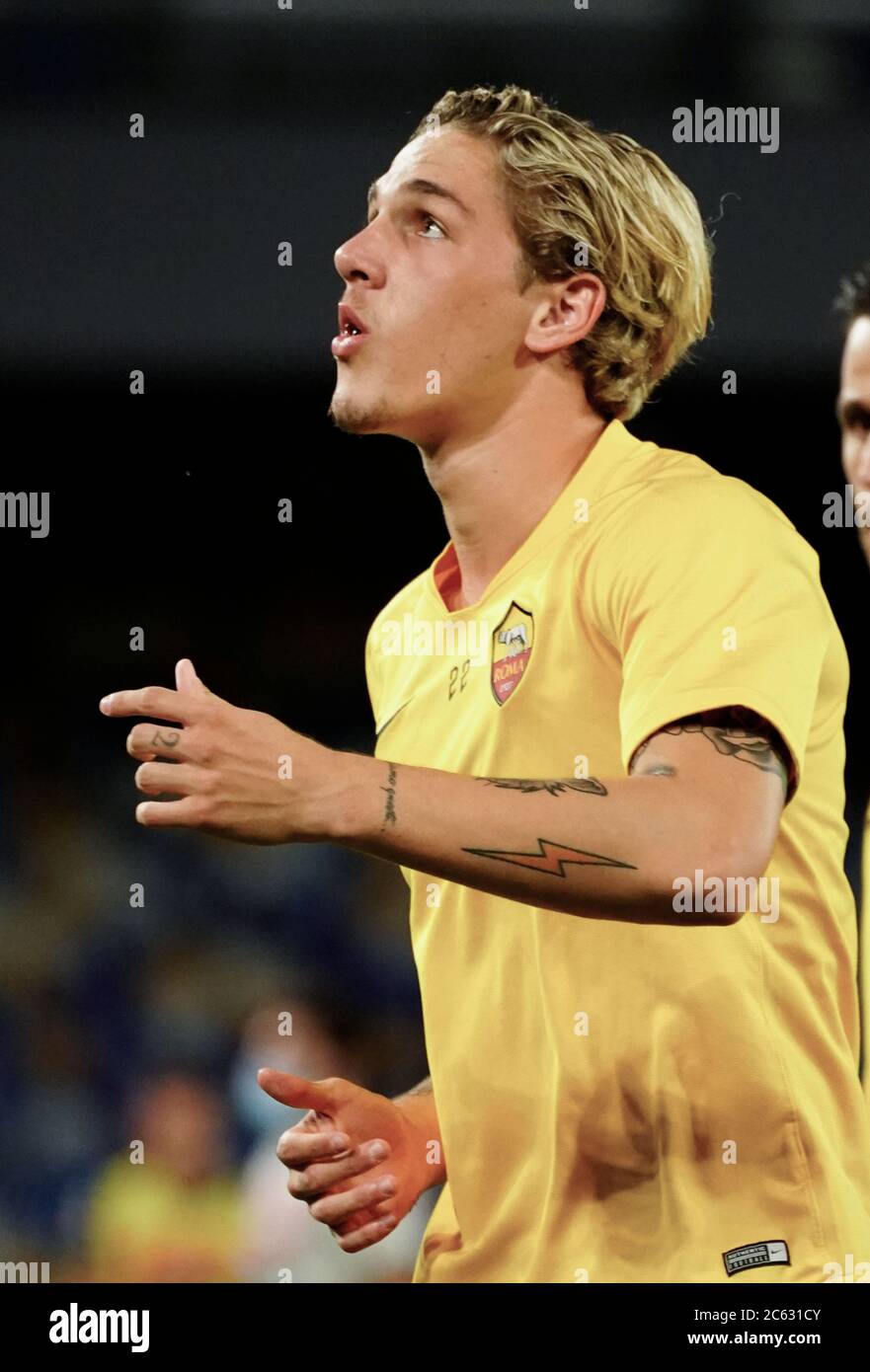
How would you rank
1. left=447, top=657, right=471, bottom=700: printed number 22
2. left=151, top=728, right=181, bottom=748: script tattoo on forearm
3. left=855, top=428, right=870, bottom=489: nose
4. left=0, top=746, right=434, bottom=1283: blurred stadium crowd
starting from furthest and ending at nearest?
left=0, top=746, right=434, bottom=1283: blurred stadium crowd → left=855, top=428, right=870, bottom=489: nose → left=447, top=657, right=471, bottom=700: printed number 22 → left=151, top=728, right=181, bottom=748: script tattoo on forearm

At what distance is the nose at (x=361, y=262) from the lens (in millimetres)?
1947

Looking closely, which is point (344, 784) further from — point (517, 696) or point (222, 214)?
point (222, 214)

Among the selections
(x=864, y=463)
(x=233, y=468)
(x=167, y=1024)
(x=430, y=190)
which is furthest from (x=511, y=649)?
(x=167, y=1024)

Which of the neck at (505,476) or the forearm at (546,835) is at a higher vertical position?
the neck at (505,476)

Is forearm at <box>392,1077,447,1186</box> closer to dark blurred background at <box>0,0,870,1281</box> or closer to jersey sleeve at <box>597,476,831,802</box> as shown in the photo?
jersey sleeve at <box>597,476,831,802</box>

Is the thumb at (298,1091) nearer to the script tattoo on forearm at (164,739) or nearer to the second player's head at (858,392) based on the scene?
the script tattoo on forearm at (164,739)

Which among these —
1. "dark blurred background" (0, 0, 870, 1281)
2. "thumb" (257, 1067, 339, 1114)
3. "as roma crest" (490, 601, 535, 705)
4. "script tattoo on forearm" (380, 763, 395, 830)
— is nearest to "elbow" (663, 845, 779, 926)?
"script tattoo on forearm" (380, 763, 395, 830)

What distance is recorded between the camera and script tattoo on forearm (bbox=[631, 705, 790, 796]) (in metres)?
1.47

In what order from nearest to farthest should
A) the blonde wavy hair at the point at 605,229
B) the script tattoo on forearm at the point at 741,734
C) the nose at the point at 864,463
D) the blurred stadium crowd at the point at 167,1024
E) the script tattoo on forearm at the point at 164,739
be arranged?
the script tattoo on forearm at the point at 164,739 → the script tattoo on forearm at the point at 741,734 → the blonde wavy hair at the point at 605,229 → the nose at the point at 864,463 → the blurred stadium crowd at the point at 167,1024

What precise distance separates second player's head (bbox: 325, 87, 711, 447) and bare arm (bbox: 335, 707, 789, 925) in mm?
656

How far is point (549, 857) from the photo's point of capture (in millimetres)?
1425

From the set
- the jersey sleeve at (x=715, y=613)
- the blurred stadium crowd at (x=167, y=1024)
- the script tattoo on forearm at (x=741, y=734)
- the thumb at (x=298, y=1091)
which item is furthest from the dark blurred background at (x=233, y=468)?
the script tattoo on forearm at (x=741, y=734)

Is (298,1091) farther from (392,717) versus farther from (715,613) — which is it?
(715,613)

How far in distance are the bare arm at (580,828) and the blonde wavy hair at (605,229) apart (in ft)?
2.32
